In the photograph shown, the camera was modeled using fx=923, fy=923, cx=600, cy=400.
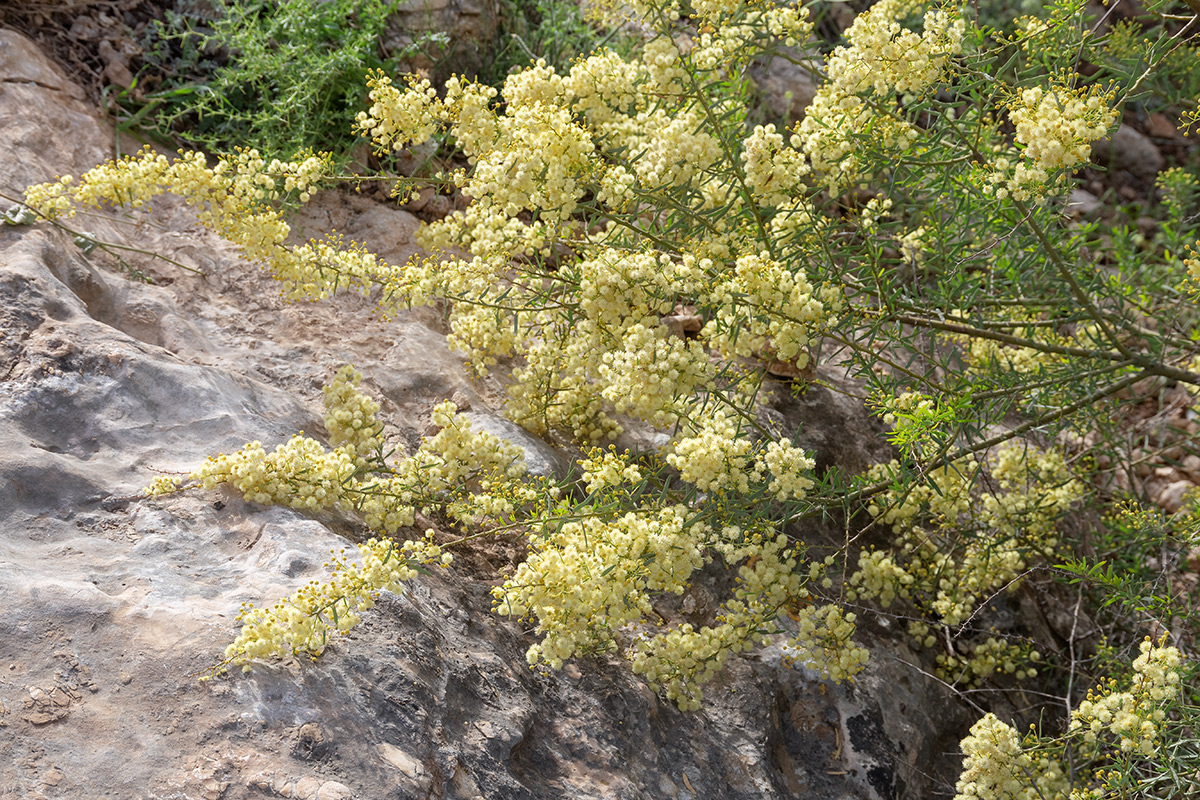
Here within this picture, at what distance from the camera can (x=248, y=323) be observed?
393cm

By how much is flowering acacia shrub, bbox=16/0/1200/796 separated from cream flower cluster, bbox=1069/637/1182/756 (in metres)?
0.05

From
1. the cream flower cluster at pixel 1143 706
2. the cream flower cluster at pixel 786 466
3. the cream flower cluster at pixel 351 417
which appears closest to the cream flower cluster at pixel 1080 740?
the cream flower cluster at pixel 1143 706

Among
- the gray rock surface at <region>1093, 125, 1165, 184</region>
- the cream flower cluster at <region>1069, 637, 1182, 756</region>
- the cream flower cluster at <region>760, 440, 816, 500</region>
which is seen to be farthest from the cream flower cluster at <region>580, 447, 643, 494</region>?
the gray rock surface at <region>1093, 125, 1165, 184</region>

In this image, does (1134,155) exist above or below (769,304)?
above

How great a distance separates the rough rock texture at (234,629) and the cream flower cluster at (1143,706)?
811 millimetres

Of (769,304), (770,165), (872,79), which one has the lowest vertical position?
(769,304)

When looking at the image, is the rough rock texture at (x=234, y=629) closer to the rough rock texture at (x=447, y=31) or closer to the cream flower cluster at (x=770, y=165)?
the cream flower cluster at (x=770, y=165)

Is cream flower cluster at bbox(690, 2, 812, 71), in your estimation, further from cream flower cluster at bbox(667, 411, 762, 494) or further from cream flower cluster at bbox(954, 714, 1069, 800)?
cream flower cluster at bbox(954, 714, 1069, 800)

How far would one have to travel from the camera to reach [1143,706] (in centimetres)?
277

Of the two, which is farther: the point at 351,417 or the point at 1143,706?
the point at 351,417

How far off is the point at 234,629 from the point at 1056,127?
8.74 ft

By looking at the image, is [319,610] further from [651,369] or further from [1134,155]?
[1134,155]

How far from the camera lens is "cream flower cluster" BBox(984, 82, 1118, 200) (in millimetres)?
2576

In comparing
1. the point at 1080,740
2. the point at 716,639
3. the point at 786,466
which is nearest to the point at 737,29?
the point at 786,466
